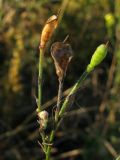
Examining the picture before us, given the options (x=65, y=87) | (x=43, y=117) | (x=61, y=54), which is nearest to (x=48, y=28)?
(x=61, y=54)

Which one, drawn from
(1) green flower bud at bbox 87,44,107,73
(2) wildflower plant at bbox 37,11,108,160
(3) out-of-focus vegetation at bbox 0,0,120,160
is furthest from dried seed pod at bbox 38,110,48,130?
(3) out-of-focus vegetation at bbox 0,0,120,160

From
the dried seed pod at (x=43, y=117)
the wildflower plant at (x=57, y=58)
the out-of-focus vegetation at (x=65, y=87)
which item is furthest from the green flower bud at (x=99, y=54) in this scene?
the out-of-focus vegetation at (x=65, y=87)

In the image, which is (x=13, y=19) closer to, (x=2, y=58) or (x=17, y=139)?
(x=2, y=58)

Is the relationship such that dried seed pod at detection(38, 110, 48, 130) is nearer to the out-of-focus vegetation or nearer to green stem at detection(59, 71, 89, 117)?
green stem at detection(59, 71, 89, 117)

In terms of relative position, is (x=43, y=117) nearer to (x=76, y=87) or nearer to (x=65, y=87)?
(x=76, y=87)

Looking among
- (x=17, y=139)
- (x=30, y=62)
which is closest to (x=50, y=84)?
(x=30, y=62)
